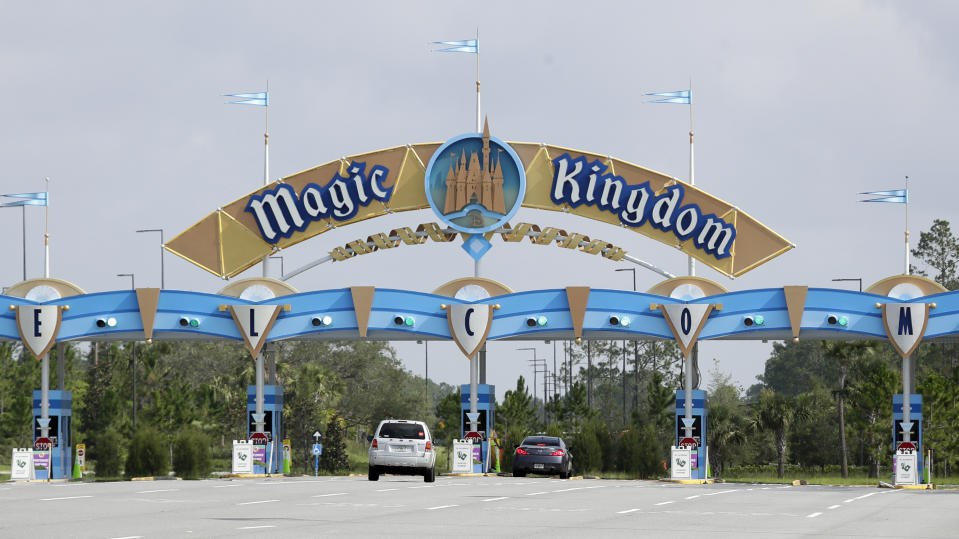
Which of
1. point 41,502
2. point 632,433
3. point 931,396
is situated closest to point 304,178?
point 632,433

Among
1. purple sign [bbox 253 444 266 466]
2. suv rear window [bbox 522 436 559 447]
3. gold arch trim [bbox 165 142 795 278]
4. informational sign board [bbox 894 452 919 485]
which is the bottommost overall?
informational sign board [bbox 894 452 919 485]

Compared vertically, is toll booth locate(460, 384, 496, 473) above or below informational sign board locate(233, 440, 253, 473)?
above

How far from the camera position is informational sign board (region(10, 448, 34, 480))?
4375cm

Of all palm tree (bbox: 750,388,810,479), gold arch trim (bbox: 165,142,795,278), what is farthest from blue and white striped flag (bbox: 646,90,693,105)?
palm tree (bbox: 750,388,810,479)

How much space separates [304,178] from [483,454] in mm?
11717

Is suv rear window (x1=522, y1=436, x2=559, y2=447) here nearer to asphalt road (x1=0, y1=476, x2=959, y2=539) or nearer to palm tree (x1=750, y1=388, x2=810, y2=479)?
asphalt road (x1=0, y1=476, x2=959, y2=539)

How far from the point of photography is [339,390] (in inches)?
3711

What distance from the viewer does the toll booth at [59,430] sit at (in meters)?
45.6

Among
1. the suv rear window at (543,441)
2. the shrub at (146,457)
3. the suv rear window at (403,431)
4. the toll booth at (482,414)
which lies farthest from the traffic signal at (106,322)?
the suv rear window at (403,431)

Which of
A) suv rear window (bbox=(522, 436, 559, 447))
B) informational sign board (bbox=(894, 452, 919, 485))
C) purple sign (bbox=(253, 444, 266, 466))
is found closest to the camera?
informational sign board (bbox=(894, 452, 919, 485))

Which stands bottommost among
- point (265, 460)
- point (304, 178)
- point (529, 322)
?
point (265, 460)

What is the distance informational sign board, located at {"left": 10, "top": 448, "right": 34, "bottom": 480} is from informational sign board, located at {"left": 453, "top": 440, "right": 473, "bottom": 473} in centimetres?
1351

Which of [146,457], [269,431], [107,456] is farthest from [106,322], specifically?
[107,456]

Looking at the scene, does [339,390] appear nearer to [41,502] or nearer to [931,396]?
[931,396]
